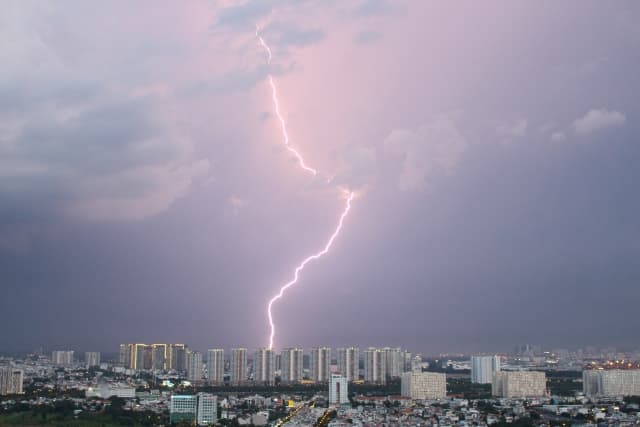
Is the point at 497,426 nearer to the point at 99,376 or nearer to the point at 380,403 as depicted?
the point at 380,403

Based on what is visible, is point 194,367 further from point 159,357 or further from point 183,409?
A: point 183,409

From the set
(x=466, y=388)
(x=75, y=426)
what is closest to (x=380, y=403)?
(x=466, y=388)

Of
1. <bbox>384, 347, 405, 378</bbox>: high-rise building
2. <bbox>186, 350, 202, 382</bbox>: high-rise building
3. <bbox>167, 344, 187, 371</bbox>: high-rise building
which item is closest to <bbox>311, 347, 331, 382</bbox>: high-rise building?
<bbox>384, 347, 405, 378</bbox>: high-rise building

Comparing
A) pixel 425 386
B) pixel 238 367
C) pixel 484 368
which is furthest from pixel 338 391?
pixel 484 368

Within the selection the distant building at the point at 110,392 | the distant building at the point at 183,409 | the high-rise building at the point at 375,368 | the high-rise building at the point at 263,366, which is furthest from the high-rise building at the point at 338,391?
the high-rise building at the point at 263,366

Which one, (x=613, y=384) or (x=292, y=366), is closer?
(x=613, y=384)
